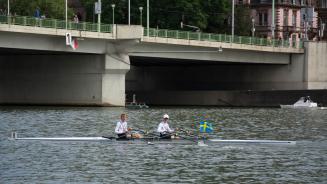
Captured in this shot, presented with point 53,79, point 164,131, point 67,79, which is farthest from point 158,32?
point 164,131

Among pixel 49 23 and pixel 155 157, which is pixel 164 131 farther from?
pixel 49 23

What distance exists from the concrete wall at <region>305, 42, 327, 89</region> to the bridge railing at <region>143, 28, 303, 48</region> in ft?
5.28

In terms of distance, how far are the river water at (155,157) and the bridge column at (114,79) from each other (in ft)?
72.4

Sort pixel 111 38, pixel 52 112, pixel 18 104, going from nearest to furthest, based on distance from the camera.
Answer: pixel 52 112 < pixel 111 38 < pixel 18 104

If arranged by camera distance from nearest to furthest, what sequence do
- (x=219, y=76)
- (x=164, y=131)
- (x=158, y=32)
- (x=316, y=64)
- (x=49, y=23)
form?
(x=164, y=131) → (x=49, y=23) → (x=158, y=32) → (x=316, y=64) → (x=219, y=76)

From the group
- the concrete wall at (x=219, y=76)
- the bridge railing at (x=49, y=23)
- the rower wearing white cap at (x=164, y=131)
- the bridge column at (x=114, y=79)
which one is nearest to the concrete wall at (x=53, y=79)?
the bridge column at (x=114, y=79)

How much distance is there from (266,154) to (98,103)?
47671 millimetres

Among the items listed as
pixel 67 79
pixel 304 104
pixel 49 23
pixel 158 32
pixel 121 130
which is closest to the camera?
pixel 121 130

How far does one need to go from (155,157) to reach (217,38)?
197 feet

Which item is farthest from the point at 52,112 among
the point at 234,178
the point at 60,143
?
the point at 234,178

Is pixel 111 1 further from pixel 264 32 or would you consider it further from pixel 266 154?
pixel 266 154

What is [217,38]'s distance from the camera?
A: 107 meters

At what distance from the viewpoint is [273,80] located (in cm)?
12194

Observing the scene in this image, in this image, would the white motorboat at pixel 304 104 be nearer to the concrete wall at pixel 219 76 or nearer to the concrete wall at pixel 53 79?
the concrete wall at pixel 219 76
